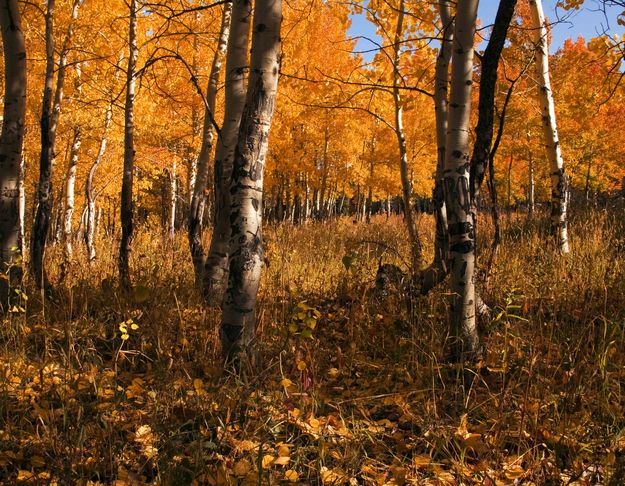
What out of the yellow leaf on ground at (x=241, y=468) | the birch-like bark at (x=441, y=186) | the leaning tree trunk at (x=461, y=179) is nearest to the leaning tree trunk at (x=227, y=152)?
the birch-like bark at (x=441, y=186)

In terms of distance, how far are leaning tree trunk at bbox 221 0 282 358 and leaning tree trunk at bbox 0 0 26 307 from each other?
7.39 feet

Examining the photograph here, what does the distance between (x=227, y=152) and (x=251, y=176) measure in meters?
1.47

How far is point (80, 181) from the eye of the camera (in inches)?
615

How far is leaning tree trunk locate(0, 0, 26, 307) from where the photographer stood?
3373 mm

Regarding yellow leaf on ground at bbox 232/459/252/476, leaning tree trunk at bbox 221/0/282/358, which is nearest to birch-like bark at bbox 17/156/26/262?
leaning tree trunk at bbox 221/0/282/358

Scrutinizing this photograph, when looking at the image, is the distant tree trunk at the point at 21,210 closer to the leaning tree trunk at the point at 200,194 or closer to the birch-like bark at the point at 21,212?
the birch-like bark at the point at 21,212

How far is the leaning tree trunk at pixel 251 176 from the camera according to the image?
232cm

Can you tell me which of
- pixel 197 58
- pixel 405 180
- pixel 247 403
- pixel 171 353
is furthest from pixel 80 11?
pixel 247 403

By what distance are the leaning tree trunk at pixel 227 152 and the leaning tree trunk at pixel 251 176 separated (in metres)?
1.21

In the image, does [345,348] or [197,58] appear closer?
[345,348]

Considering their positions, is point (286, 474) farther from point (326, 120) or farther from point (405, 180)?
point (326, 120)

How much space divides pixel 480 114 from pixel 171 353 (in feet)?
8.98

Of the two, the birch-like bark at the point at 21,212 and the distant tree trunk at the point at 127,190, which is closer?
the birch-like bark at the point at 21,212

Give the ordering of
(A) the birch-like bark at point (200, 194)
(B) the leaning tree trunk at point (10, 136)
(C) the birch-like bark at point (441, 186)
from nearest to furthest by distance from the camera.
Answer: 1. (B) the leaning tree trunk at point (10, 136)
2. (C) the birch-like bark at point (441, 186)
3. (A) the birch-like bark at point (200, 194)
